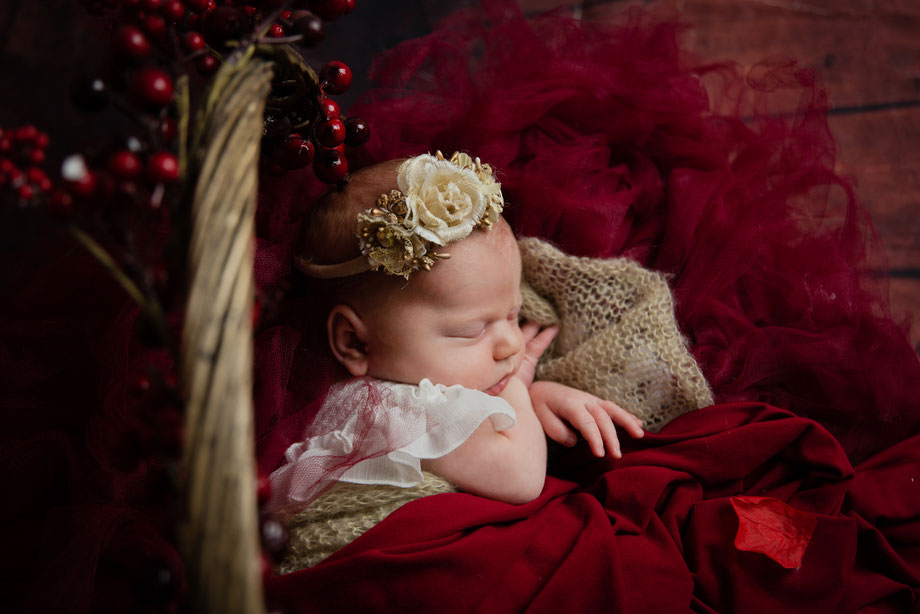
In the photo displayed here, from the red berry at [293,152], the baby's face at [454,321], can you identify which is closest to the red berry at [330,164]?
the red berry at [293,152]

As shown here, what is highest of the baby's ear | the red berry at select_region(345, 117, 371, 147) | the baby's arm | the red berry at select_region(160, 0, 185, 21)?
the red berry at select_region(160, 0, 185, 21)

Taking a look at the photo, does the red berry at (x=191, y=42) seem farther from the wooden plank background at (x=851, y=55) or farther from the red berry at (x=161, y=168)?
the wooden plank background at (x=851, y=55)

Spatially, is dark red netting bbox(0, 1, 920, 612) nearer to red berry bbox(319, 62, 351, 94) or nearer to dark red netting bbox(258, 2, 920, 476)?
dark red netting bbox(258, 2, 920, 476)

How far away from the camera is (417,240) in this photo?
80cm

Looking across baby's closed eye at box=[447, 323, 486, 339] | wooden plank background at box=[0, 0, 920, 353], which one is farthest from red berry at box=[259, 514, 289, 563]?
wooden plank background at box=[0, 0, 920, 353]

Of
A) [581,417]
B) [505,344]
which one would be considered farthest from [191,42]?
[581,417]

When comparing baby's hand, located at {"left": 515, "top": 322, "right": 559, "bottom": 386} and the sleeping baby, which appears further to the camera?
baby's hand, located at {"left": 515, "top": 322, "right": 559, "bottom": 386}

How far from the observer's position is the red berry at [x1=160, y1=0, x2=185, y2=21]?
55cm

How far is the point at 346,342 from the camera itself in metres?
0.91

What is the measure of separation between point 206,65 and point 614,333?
2.11 ft

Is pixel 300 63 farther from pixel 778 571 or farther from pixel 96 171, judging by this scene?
pixel 778 571

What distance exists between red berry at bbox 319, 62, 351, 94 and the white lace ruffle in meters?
0.37

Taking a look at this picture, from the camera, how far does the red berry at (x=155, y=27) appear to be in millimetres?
524

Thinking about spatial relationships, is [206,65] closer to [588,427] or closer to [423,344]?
[423,344]
